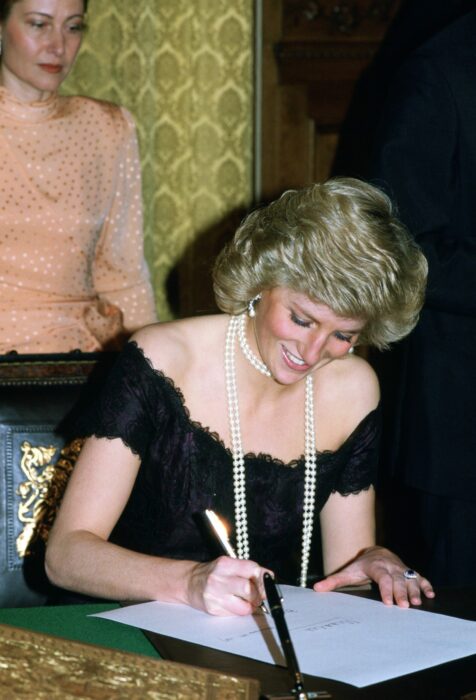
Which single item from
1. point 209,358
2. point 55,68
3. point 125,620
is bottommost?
point 125,620

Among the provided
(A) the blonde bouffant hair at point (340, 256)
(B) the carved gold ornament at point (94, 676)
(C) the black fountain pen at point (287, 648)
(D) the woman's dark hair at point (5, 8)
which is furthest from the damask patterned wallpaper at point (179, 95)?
(B) the carved gold ornament at point (94, 676)

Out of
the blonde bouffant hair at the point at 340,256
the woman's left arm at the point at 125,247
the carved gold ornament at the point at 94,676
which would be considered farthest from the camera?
the woman's left arm at the point at 125,247

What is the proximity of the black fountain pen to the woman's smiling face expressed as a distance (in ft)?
1.97

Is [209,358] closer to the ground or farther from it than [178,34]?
closer to the ground

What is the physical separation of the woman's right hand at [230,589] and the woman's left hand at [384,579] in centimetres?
19

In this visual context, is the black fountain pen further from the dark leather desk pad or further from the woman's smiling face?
the woman's smiling face

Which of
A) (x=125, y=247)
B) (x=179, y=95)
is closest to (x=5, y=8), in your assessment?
(x=125, y=247)

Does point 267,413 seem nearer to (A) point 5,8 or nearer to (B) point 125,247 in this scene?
(B) point 125,247

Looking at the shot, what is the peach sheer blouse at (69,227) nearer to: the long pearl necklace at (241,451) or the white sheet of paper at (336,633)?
the long pearl necklace at (241,451)

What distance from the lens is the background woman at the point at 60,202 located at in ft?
10.6

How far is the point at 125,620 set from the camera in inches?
60.7

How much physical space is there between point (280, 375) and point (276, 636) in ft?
2.24

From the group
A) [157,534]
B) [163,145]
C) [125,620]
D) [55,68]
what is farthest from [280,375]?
[163,145]

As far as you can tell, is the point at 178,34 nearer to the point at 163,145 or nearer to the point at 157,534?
the point at 163,145
